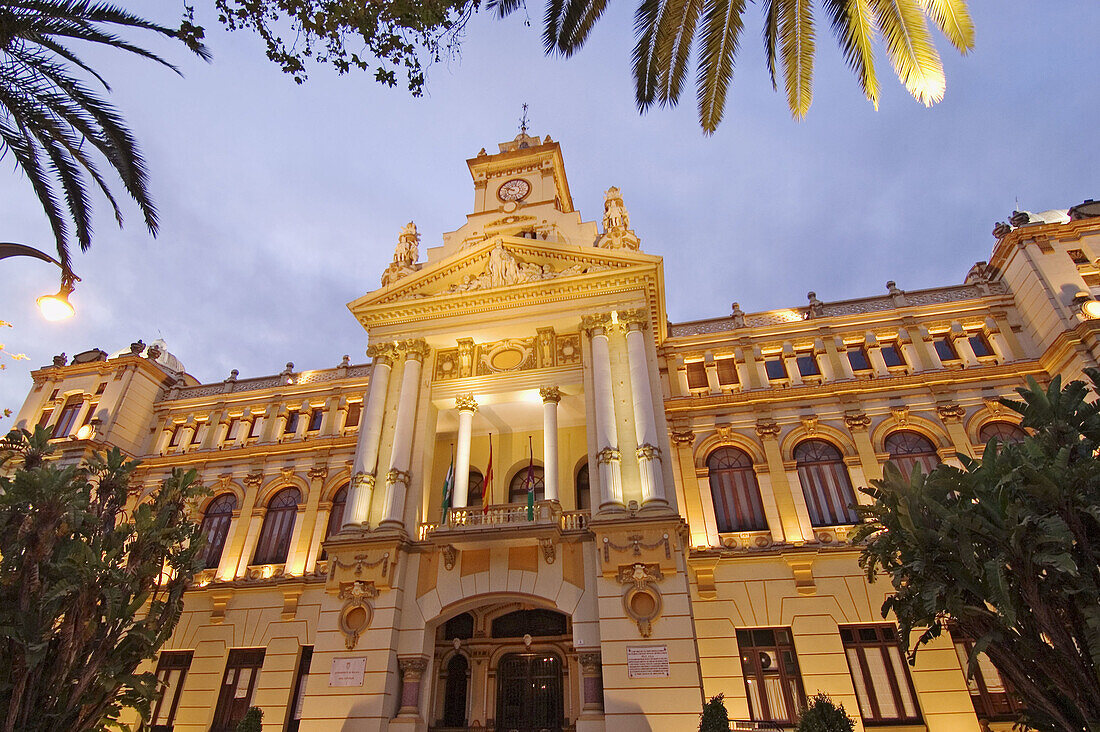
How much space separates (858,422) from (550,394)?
11.2 metres

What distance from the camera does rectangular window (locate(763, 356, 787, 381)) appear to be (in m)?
24.2

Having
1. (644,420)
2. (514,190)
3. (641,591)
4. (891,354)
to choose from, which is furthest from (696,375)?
→ (514,190)

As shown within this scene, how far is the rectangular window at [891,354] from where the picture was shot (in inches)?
927

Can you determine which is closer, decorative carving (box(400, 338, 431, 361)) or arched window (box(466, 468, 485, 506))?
decorative carving (box(400, 338, 431, 361))

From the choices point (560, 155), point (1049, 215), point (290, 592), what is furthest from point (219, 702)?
point (1049, 215)

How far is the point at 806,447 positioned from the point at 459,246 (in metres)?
16.3

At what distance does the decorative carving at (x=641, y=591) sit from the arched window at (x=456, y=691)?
7.43 meters

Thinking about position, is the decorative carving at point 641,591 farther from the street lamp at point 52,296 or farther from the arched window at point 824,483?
the street lamp at point 52,296

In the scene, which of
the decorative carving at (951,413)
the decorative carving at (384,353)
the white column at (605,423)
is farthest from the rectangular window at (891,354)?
the decorative carving at (384,353)

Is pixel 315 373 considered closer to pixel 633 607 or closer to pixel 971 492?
pixel 633 607

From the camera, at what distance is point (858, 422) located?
72.3 feet

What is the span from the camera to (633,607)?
16344mm

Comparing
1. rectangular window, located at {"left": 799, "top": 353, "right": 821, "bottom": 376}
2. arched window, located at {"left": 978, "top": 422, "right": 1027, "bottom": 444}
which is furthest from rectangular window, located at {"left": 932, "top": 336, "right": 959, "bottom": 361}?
rectangular window, located at {"left": 799, "top": 353, "right": 821, "bottom": 376}

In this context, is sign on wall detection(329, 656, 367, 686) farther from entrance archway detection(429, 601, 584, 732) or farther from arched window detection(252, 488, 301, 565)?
arched window detection(252, 488, 301, 565)
